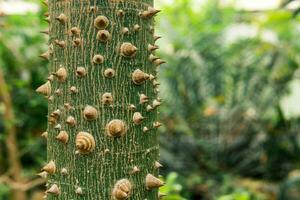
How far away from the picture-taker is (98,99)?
137 cm

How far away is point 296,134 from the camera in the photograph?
5.37m

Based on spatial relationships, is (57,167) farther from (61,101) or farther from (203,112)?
(203,112)

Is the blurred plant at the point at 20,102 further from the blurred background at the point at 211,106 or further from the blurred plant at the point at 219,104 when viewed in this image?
the blurred plant at the point at 219,104

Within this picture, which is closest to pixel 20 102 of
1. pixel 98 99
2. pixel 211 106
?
pixel 211 106

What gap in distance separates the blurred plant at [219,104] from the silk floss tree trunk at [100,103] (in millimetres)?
3933

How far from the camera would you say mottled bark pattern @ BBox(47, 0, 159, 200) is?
1373mm

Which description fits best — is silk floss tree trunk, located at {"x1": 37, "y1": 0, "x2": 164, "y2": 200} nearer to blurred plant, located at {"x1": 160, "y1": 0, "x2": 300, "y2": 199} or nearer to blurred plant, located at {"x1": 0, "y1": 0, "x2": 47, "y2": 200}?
blurred plant, located at {"x1": 0, "y1": 0, "x2": 47, "y2": 200}

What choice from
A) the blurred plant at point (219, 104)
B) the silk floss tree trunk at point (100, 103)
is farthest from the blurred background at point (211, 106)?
the silk floss tree trunk at point (100, 103)

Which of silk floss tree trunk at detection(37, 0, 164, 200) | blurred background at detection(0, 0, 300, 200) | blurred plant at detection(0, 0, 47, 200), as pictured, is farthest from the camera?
blurred background at detection(0, 0, 300, 200)

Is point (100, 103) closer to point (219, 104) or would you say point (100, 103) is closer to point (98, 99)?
point (98, 99)

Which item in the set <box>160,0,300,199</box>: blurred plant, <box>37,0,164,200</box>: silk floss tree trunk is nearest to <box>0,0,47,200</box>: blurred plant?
<box>160,0,300,199</box>: blurred plant

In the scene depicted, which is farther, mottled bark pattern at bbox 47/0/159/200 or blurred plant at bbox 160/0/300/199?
blurred plant at bbox 160/0/300/199

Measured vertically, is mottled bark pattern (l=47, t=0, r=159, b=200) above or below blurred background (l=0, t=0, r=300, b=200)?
below

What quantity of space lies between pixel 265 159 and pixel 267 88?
2.92ft
